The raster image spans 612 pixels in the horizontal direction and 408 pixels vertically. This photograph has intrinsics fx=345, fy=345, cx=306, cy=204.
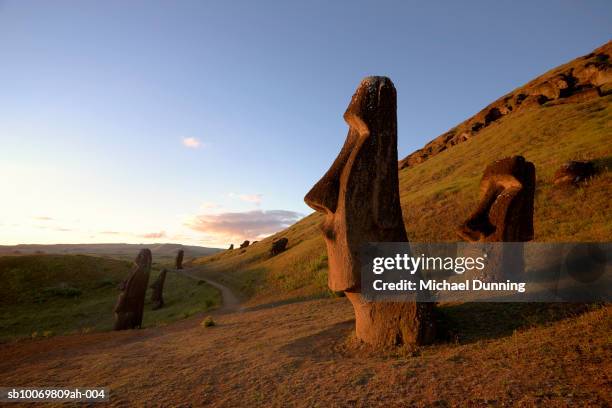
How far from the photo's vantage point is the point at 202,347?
35.4 ft

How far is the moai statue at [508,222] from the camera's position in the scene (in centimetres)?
1081

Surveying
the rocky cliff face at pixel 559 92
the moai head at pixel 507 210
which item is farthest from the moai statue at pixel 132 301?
→ the rocky cliff face at pixel 559 92

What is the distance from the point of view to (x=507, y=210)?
10938 mm

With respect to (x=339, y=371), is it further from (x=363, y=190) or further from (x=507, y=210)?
(x=507, y=210)

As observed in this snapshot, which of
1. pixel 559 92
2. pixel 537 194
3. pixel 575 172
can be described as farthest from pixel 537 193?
pixel 559 92

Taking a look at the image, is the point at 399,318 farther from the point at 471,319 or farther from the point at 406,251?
the point at 471,319

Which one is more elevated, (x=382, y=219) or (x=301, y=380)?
(x=382, y=219)

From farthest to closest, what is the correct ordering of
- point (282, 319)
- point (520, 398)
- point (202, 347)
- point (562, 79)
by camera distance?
1. point (562, 79)
2. point (282, 319)
3. point (202, 347)
4. point (520, 398)

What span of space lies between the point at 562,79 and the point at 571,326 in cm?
6889

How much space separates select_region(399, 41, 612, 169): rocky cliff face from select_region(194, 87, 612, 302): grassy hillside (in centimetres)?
356

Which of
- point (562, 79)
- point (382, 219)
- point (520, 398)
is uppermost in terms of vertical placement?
point (562, 79)

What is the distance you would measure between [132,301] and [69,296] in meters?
18.5

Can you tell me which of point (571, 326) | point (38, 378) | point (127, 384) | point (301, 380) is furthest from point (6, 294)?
point (571, 326)

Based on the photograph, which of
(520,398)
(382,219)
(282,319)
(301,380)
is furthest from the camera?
(282,319)
